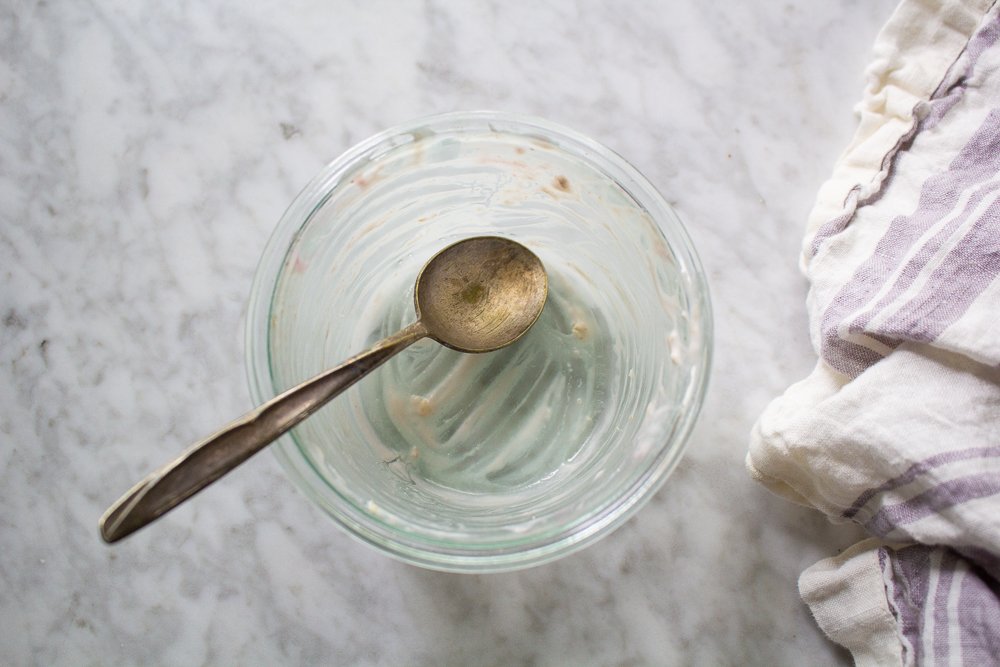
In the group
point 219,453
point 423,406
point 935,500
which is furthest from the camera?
point 423,406

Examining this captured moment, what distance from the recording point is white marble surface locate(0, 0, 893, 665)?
0.94 meters

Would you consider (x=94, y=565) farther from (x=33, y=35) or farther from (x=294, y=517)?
(x=33, y=35)

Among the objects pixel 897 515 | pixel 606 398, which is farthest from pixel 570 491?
pixel 897 515

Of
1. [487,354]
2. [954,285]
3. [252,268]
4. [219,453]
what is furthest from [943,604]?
[252,268]

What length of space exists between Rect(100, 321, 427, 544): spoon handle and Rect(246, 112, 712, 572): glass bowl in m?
0.07

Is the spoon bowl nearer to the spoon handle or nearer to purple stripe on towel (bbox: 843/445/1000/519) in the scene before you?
the spoon handle

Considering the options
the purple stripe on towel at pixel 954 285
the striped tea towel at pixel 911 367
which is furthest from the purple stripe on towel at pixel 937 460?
the purple stripe on towel at pixel 954 285

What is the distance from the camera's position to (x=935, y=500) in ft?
2.66

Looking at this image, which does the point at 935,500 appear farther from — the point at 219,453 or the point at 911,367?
the point at 219,453

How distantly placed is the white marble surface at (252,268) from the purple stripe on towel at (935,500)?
102 mm

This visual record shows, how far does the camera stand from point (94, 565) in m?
0.97

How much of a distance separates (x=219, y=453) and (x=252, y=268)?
0.35m

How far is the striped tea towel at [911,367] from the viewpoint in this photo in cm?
81

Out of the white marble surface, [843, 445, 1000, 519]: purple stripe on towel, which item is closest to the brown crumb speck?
the white marble surface
